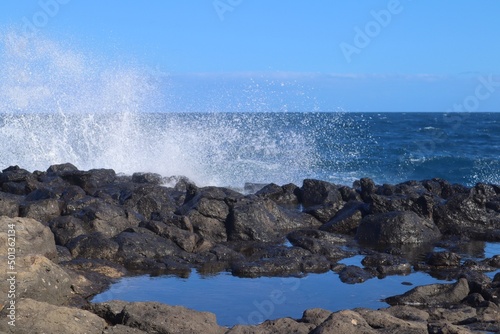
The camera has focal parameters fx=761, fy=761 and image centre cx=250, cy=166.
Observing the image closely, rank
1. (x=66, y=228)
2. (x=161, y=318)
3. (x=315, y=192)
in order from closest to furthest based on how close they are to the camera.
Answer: (x=161, y=318), (x=66, y=228), (x=315, y=192)

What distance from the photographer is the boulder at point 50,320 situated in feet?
22.0

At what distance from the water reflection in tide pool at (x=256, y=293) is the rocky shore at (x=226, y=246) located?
31 centimetres

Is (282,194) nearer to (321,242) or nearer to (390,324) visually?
(321,242)

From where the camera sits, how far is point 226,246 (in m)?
12.6

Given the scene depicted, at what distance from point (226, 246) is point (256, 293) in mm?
2906

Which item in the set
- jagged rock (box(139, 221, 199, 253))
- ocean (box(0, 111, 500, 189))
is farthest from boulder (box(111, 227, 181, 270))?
ocean (box(0, 111, 500, 189))

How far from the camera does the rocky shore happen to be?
7305mm

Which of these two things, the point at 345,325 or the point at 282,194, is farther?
the point at 282,194

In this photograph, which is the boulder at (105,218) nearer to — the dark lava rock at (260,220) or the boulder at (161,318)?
the dark lava rock at (260,220)

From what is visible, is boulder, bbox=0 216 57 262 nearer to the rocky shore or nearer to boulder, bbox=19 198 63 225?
the rocky shore

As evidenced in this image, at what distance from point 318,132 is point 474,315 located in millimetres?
43902

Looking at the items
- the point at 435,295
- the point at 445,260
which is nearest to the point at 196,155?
the point at 445,260

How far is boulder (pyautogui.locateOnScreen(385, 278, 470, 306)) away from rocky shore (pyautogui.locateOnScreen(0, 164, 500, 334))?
0.04 ft

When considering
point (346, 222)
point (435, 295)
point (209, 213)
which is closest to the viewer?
point (435, 295)
